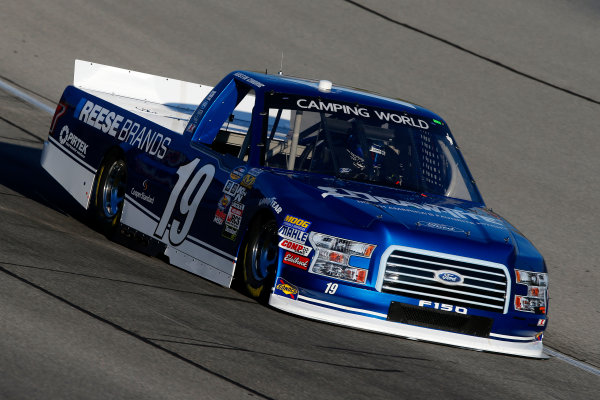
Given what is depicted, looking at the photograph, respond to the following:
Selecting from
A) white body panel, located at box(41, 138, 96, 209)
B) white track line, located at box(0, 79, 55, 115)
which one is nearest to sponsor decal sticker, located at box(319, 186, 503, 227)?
white body panel, located at box(41, 138, 96, 209)

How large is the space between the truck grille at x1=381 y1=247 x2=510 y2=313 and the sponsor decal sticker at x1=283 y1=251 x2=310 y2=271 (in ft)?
1.69

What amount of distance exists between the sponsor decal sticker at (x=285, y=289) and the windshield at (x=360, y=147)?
1293mm

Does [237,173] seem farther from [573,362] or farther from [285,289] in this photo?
[573,362]

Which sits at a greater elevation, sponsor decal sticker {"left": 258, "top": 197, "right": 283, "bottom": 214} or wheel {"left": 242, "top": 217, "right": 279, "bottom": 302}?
sponsor decal sticker {"left": 258, "top": 197, "right": 283, "bottom": 214}

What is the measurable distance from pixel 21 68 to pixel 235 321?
37.5 ft

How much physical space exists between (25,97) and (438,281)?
10.5m

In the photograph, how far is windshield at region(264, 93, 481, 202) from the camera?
8.40m

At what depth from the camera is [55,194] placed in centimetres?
1176

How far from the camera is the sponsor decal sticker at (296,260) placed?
7180mm

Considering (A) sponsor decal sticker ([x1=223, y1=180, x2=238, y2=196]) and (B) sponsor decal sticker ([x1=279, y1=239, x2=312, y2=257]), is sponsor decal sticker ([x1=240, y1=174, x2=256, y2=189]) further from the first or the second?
(B) sponsor decal sticker ([x1=279, y1=239, x2=312, y2=257])

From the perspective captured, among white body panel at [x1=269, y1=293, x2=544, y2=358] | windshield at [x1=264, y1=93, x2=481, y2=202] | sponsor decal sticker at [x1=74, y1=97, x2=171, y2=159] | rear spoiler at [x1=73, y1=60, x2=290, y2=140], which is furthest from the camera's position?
rear spoiler at [x1=73, y1=60, x2=290, y2=140]

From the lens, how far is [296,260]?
723cm

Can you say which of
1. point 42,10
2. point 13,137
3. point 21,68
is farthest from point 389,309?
point 42,10

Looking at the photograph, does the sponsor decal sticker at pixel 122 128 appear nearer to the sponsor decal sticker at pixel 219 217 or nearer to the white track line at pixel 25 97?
the sponsor decal sticker at pixel 219 217
